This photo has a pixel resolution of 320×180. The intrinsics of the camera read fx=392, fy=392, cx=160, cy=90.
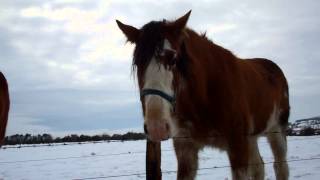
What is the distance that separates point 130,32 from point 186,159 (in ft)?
6.12

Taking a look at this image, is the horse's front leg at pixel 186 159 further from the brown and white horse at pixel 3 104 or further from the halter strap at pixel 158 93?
the brown and white horse at pixel 3 104

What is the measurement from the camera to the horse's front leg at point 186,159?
15.3 ft

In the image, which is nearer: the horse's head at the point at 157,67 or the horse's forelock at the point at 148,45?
the horse's head at the point at 157,67

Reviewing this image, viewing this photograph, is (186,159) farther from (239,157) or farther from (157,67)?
(157,67)

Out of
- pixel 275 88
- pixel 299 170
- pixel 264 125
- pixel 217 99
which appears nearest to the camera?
pixel 217 99

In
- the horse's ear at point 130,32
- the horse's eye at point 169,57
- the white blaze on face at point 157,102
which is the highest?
the horse's ear at point 130,32

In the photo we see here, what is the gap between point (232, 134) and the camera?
4258 mm

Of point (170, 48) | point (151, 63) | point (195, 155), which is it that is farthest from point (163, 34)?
point (195, 155)

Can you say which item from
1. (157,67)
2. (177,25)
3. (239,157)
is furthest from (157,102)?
(239,157)

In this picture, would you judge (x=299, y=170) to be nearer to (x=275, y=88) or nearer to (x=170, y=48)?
(x=275, y=88)

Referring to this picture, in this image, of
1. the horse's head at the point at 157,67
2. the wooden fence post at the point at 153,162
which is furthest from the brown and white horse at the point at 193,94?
the wooden fence post at the point at 153,162

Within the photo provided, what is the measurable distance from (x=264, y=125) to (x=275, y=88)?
1.00 m

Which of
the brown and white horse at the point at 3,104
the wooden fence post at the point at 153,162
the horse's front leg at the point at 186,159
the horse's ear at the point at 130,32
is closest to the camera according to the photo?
the horse's ear at the point at 130,32

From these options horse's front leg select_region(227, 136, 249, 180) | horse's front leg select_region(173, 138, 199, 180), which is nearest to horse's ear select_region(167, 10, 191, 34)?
horse's front leg select_region(227, 136, 249, 180)
